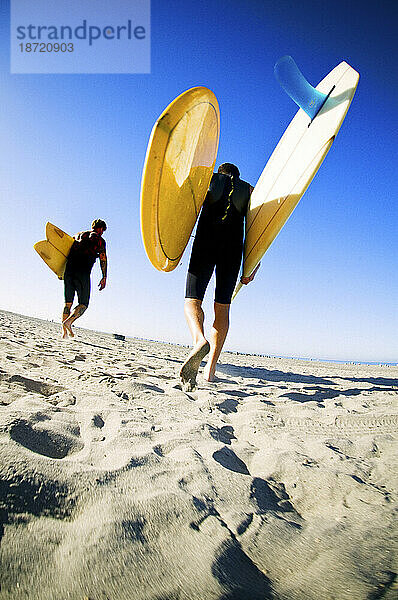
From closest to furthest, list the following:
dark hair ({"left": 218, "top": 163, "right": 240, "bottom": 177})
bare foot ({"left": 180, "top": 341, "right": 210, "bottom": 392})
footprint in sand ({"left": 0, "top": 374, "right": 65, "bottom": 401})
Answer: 1. footprint in sand ({"left": 0, "top": 374, "right": 65, "bottom": 401})
2. bare foot ({"left": 180, "top": 341, "right": 210, "bottom": 392})
3. dark hair ({"left": 218, "top": 163, "right": 240, "bottom": 177})

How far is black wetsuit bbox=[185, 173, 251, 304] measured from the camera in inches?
93.1

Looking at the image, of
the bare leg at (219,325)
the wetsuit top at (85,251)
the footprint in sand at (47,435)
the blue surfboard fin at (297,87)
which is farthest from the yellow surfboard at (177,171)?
the wetsuit top at (85,251)

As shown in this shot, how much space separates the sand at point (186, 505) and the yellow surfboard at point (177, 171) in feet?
5.08

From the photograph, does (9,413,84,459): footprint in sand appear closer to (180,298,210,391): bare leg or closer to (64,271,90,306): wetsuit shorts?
(180,298,210,391): bare leg

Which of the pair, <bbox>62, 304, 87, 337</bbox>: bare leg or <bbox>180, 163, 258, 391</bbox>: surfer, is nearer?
<bbox>180, 163, 258, 391</bbox>: surfer

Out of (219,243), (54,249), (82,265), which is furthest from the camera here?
(54,249)

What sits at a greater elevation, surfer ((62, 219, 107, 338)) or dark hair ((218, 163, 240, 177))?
dark hair ((218, 163, 240, 177))

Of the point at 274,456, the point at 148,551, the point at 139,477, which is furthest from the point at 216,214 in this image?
the point at 148,551

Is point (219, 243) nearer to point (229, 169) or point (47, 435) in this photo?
point (229, 169)

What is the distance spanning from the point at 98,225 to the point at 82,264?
70 cm

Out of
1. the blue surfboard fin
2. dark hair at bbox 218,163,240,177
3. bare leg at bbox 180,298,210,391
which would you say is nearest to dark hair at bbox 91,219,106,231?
dark hair at bbox 218,163,240,177

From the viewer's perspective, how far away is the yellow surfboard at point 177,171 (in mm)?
2131

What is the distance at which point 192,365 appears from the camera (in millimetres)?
1956

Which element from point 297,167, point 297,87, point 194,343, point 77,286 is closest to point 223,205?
point 297,167
